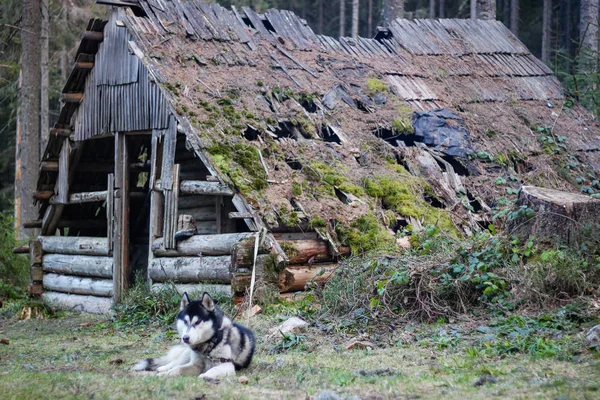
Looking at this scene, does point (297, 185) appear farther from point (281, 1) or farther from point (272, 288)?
point (281, 1)

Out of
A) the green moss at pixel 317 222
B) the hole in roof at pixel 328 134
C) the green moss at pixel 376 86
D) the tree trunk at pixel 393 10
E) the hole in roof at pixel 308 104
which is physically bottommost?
the green moss at pixel 317 222

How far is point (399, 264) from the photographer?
10.7 m

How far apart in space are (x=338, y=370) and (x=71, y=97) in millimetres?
11117

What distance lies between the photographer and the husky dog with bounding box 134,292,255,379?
7.88 metres

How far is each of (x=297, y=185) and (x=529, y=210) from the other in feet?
14.8

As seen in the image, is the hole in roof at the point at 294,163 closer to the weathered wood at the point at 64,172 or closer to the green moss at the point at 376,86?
the green moss at the point at 376,86

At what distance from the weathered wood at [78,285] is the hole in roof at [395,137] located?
20.9 ft

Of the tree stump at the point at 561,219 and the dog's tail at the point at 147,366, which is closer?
the dog's tail at the point at 147,366

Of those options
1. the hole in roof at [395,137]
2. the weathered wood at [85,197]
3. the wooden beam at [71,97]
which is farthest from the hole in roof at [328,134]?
the wooden beam at [71,97]

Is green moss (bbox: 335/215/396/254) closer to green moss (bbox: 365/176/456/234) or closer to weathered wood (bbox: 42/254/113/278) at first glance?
green moss (bbox: 365/176/456/234)

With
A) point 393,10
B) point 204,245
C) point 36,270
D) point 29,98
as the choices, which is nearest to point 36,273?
point 36,270

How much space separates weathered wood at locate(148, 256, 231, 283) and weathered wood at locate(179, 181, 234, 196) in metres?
1.08

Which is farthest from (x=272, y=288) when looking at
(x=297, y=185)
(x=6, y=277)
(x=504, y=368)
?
(x=6, y=277)

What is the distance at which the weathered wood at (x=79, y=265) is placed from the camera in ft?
51.1
